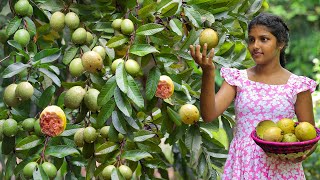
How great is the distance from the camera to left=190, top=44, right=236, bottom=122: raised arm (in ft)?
6.39

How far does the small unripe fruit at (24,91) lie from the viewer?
7.28 ft

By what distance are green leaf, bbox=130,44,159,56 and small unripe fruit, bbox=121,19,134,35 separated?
0.22 ft

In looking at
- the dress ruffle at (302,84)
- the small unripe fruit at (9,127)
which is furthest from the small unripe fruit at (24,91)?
the dress ruffle at (302,84)

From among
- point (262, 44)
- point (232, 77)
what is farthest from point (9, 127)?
point (262, 44)

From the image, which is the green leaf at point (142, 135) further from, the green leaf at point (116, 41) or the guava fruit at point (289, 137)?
the guava fruit at point (289, 137)

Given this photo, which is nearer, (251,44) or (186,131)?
(251,44)

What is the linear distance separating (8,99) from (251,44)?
2.63 feet

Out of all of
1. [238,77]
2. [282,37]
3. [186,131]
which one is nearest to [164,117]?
[186,131]

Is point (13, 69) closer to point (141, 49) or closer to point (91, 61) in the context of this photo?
point (91, 61)

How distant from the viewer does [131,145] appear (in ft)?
7.64

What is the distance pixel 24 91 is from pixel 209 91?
60 cm

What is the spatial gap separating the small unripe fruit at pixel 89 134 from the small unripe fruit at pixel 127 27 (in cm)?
33

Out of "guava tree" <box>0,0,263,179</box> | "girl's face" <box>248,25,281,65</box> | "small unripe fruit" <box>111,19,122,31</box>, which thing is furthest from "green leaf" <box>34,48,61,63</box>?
"girl's face" <box>248,25,281,65</box>

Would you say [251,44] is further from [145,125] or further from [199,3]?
[145,125]
